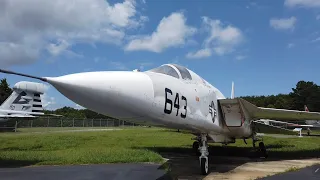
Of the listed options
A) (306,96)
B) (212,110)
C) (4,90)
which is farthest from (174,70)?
(306,96)

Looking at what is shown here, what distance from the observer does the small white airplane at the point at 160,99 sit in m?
5.11

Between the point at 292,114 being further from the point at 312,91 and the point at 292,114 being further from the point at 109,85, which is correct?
the point at 312,91

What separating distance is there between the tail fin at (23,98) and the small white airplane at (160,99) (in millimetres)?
22124

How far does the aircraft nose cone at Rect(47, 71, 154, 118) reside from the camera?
5.00 metres

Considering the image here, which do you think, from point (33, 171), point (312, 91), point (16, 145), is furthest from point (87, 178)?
point (312, 91)

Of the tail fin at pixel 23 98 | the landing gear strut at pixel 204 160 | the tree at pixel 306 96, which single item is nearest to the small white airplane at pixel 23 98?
the tail fin at pixel 23 98

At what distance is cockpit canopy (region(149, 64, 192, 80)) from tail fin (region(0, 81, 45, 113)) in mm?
23236

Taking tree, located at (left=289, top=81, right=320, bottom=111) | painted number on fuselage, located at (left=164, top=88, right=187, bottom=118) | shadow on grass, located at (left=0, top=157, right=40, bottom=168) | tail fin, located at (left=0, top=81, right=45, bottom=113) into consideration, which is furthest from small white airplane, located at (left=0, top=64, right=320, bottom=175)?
tree, located at (left=289, top=81, right=320, bottom=111)

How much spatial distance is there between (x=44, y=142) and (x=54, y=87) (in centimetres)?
1275

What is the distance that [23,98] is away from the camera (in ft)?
91.5

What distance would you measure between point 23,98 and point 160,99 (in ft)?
81.8

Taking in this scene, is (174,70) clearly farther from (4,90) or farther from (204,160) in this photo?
(4,90)

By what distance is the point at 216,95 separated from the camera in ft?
33.1

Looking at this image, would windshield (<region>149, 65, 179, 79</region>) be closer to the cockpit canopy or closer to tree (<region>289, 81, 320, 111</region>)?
the cockpit canopy
